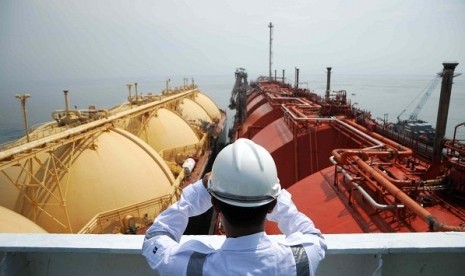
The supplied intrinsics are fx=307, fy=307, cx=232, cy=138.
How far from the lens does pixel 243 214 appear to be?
172 centimetres

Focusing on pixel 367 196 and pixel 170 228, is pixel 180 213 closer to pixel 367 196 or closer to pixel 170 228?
pixel 170 228

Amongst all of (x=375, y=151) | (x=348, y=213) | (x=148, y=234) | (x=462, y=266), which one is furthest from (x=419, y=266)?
(x=375, y=151)

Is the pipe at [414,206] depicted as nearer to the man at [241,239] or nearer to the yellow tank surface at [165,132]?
the man at [241,239]

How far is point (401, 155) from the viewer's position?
720 centimetres

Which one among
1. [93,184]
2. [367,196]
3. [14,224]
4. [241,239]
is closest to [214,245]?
[241,239]

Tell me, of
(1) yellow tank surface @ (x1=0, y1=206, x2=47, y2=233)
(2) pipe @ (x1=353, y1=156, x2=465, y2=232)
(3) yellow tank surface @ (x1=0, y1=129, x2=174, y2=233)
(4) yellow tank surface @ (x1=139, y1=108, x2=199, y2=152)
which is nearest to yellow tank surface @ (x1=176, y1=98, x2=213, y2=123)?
(4) yellow tank surface @ (x1=139, y1=108, x2=199, y2=152)

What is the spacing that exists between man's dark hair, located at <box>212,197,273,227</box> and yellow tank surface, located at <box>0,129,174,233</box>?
29.2 feet

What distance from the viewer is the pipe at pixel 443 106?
257 inches

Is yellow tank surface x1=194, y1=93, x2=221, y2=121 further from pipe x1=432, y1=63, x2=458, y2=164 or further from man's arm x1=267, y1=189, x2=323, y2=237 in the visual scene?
man's arm x1=267, y1=189, x2=323, y2=237

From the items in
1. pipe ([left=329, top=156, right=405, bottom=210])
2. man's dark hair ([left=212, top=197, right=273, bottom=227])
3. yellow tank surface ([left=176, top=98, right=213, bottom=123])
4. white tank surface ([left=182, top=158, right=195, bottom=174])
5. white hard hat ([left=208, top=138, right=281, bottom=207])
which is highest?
white hard hat ([left=208, top=138, right=281, bottom=207])

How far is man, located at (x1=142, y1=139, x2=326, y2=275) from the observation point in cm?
162

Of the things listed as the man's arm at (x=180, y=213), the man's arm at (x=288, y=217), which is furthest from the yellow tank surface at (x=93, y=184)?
the man's arm at (x=288, y=217)

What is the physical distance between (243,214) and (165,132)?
18535 millimetres

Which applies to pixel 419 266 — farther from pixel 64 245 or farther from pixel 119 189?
pixel 119 189
